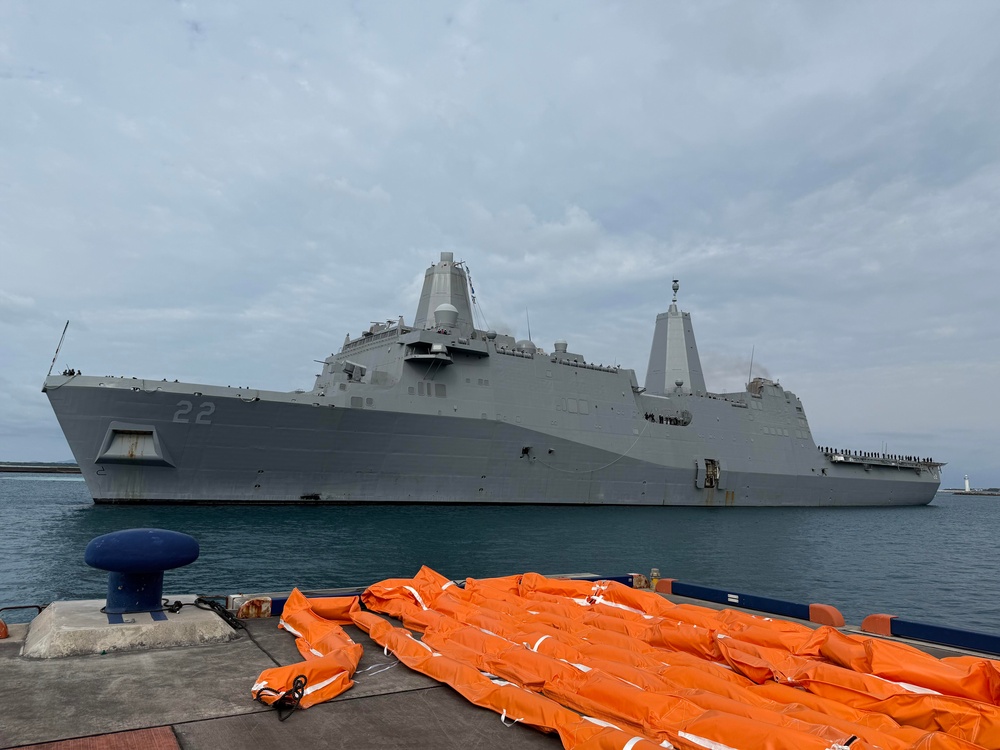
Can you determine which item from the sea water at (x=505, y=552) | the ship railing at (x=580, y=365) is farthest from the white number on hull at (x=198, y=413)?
the ship railing at (x=580, y=365)

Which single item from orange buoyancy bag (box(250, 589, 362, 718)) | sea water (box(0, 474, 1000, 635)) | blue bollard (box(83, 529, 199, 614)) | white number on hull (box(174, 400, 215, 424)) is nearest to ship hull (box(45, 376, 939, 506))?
white number on hull (box(174, 400, 215, 424))

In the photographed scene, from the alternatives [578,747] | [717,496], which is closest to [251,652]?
[578,747]

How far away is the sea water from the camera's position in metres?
12.0

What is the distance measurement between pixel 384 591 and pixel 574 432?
70.3 ft

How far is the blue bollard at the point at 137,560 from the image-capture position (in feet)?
14.4

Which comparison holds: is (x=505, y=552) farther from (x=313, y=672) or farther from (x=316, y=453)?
(x=313, y=672)

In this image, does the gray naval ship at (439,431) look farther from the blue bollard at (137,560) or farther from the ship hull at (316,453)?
the blue bollard at (137,560)

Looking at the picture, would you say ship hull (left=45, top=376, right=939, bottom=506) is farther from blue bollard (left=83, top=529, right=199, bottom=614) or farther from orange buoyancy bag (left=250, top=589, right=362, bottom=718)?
orange buoyancy bag (left=250, top=589, right=362, bottom=718)

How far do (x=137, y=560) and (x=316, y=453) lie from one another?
696 inches

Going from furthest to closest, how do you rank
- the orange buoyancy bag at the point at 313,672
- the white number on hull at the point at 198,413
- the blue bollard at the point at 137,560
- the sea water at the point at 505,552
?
the white number on hull at the point at 198,413 < the sea water at the point at 505,552 < the blue bollard at the point at 137,560 < the orange buoyancy bag at the point at 313,672

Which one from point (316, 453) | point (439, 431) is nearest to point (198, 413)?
point (316, 453)

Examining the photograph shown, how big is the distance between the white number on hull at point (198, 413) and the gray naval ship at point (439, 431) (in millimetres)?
37

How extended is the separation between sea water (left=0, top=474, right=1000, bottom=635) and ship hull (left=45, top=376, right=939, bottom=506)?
2.41ft

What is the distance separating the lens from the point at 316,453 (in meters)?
21.6
